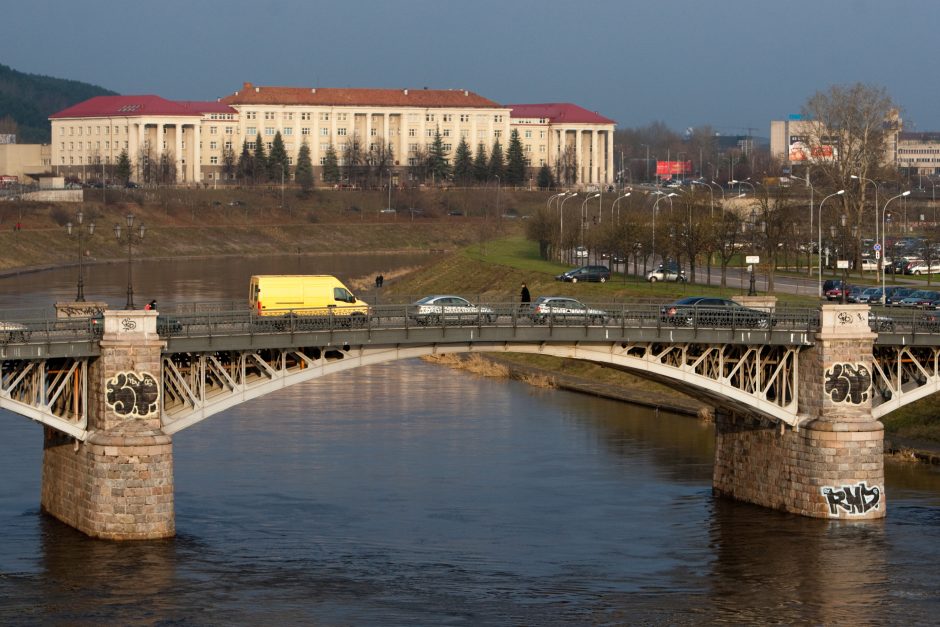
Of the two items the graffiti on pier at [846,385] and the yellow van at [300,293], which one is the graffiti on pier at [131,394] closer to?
the yellow van at [300,293]

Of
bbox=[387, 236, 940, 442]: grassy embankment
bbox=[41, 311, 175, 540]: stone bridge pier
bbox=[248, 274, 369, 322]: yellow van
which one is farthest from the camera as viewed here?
bbox=[387, 236, 940, 442]: grassy embankment

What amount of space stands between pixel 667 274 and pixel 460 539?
6075cm

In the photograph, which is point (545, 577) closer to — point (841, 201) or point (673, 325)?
point (673, 325)

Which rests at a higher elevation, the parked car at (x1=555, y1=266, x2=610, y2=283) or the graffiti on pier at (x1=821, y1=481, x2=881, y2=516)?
the parked car at (x1=555, y1=266, x2=610, y2=283)

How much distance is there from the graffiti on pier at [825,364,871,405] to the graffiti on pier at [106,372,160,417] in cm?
2084

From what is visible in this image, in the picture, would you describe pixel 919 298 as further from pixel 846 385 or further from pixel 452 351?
pixel 452 351

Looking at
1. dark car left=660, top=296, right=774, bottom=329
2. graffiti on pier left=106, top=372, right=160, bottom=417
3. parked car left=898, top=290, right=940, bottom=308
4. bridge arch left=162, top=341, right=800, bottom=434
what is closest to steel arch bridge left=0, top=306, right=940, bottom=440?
bridge arch left=162, top=341, right=800, bottom=434

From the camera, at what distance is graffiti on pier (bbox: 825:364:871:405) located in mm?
54406

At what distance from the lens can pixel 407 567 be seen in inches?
1875

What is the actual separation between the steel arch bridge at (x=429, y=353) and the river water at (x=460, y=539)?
3.68 meters

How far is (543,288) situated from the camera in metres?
114

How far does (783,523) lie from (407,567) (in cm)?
1283

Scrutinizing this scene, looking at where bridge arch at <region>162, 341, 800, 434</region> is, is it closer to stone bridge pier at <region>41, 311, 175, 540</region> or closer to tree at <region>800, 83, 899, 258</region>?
stone bridge pier at <region>41, 311, 175, 540</region>

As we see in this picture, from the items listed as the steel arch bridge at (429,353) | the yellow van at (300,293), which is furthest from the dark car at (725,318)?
the yellow van at (300,293)
